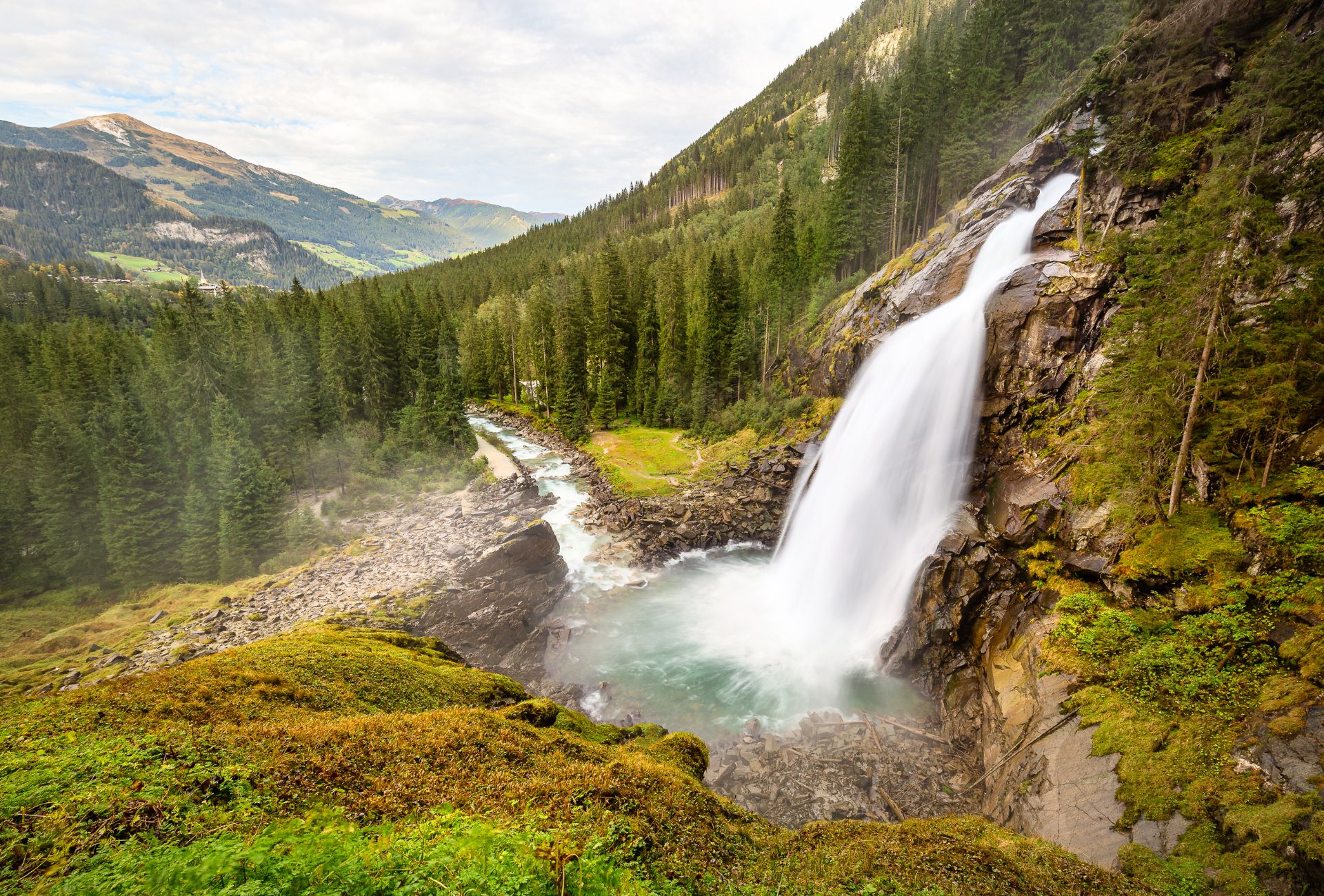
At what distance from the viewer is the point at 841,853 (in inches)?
316

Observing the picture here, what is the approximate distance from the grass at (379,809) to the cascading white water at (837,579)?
308 inches

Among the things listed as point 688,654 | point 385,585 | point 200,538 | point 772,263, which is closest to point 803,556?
point 688,654

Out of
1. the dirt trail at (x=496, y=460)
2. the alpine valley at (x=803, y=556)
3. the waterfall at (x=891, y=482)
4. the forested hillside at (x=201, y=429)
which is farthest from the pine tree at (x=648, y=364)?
the waterfall at (x=891, y=482)

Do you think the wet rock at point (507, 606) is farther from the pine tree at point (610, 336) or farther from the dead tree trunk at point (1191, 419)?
the pine tree at point (610, 336)

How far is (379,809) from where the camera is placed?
5996mm

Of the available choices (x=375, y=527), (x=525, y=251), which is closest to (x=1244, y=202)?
(x=375, y=527)

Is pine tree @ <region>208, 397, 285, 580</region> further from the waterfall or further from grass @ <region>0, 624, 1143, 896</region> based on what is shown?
the waterfall

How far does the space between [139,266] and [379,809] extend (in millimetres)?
268477

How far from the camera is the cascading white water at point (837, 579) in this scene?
18703mm

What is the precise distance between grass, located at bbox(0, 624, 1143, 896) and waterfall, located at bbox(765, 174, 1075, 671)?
10.9 meters

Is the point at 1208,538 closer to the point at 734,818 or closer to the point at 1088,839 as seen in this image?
the point at 1088,839

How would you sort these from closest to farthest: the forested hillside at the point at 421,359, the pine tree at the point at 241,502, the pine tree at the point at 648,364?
the pine tree at the point at 241,502 < the forested hillside at the point at 421,359 < the pine tree at the point at 648,364

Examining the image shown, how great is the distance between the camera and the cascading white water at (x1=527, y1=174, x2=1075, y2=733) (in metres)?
18.7

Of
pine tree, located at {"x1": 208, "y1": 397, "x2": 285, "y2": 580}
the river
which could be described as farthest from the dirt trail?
pine tree, located at {"x1": 208, "y1": 397, "x2": 285, "y2": 580}
